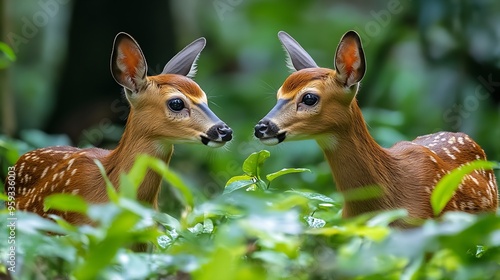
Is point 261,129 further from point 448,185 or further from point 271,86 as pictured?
point 271,86

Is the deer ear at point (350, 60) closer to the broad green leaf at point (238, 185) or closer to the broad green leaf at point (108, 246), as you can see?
the broad green leaf at point (238, 185)

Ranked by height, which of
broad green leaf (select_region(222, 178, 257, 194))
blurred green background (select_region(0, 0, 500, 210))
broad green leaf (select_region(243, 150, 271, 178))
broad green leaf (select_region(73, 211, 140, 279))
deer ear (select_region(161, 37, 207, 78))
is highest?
deer ear (select_region(161, 37, 207, 78))

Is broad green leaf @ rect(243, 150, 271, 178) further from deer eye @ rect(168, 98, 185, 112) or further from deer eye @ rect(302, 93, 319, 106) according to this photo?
deer eye @ rect(168, 98, 185, 112)

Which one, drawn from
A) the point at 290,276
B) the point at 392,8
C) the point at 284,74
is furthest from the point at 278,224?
the point at 284,74

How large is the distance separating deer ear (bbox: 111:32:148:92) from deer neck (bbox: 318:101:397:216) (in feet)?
3.36

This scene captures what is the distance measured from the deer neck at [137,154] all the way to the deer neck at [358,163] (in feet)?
2.81

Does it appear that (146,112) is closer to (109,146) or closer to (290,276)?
(290,276)

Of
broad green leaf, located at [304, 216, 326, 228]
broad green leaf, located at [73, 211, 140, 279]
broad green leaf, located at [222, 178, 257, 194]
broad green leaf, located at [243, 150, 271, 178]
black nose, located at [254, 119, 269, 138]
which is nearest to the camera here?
broad green leaf, located at [73, 211, 140, 279]

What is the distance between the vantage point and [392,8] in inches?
424

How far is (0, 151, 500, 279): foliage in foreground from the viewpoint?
3057mm

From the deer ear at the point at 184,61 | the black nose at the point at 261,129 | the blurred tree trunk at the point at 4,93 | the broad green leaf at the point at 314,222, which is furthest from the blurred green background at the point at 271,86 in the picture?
the broad green leaf at the point at 314,222

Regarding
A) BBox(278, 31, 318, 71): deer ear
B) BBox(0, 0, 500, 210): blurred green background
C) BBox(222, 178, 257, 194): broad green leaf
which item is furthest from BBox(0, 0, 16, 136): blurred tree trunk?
BBox(222, 178, 257, 194): broad green leaf

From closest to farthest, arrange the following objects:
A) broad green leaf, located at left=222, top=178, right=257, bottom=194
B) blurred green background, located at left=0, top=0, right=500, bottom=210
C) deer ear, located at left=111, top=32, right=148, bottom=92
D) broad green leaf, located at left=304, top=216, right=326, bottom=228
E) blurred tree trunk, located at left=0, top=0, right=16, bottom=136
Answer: broad green leaf, located at left=304, top=216, right=326, bottom=228 → broad green leaf, located at left=222, top=178, right=257, bottom=194 → deer ear, located at left=111, top=32, right=148, bottom=92 → blurred tree trunk, located at left=0, top=0, right=16, bottom=136 → blurred green background, located at left=0, top=0, right=500, bottom=210

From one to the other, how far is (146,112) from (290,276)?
2332 millimetres
